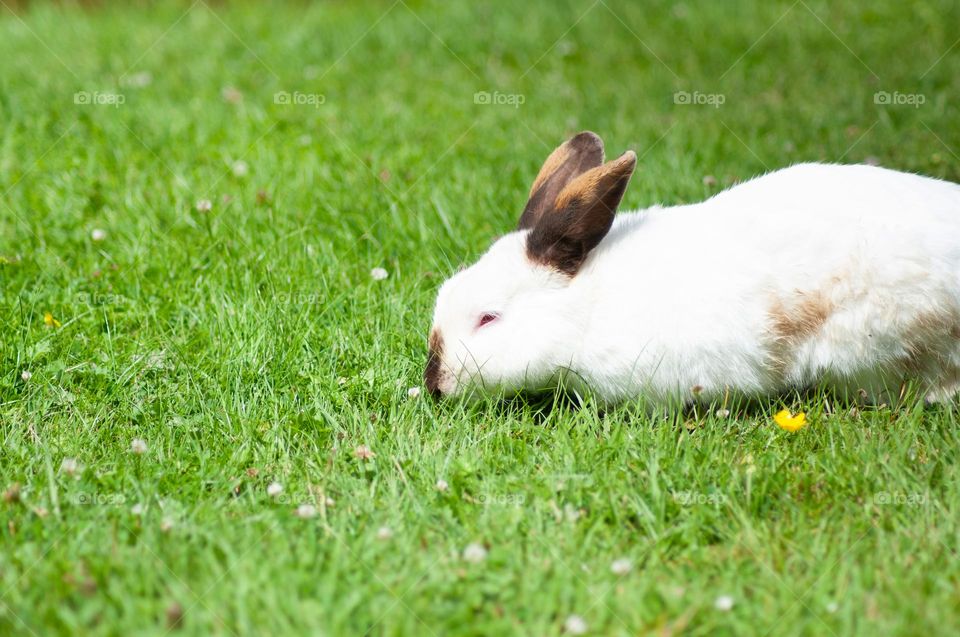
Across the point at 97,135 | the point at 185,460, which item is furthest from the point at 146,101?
the point at 185,460

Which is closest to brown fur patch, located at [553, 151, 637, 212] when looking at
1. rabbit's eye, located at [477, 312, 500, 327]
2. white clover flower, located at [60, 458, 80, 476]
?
rabbit's eye, located at [477, 312, 500, 327]

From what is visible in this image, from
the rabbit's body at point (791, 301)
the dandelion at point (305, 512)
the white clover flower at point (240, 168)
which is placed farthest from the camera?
the white clover flower at point (240, 168)

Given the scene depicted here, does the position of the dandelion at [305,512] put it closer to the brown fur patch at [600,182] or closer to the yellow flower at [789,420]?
the brown fur patch at [600,182]

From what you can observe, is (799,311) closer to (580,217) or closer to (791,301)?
(791,301)

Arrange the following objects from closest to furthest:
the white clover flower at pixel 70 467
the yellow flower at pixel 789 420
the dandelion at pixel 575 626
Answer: the dandelion at pixel 575 626, the white clover flower at pixel 70 467, the yellow flower at pixel 789 420

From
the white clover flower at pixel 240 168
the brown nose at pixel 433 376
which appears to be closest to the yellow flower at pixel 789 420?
the brown nose at pixel 433 376

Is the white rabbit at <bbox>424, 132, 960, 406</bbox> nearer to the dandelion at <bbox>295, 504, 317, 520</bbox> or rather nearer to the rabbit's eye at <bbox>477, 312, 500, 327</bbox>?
the rabbit's eye at <bbox>477, 312, 500, 327</bbox>

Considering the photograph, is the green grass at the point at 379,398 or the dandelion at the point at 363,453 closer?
the green grass at the point at 379,398

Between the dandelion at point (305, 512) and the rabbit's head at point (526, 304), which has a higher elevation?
the rabbit's head at point (526, 304)

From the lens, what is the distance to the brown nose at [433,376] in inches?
→ 134

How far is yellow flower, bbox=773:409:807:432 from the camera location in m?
3.12

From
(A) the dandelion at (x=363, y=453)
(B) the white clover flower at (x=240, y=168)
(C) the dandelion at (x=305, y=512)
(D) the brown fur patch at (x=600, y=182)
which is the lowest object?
(A) the dandelion at (x=363, y=453)

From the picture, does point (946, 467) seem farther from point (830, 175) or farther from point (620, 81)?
point (620, 81)

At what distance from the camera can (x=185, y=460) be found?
3.07m
